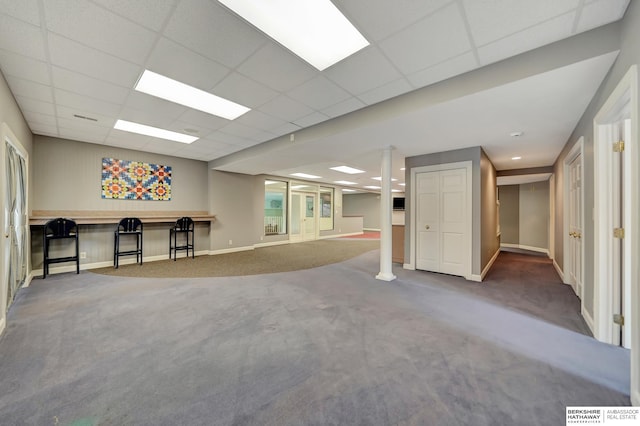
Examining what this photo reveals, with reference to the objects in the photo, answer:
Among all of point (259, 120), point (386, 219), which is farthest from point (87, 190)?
point (386, 219)

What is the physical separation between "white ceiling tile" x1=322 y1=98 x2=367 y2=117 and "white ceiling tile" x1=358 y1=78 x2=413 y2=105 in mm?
102

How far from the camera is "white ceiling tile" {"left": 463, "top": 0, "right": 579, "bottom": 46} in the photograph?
1.62 meters

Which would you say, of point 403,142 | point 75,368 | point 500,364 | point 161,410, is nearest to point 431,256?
point 403,142

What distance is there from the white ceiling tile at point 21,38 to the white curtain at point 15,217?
1.17m

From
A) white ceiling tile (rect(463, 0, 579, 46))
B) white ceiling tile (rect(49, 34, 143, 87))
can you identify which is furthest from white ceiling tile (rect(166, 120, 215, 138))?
white ceiling tile (rect(463, 0, 579, 46))

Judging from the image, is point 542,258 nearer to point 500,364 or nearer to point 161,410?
point 500,364

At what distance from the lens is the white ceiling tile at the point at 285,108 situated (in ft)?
10.1

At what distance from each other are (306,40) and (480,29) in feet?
4.31

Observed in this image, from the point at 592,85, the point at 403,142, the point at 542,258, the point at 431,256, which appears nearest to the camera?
the point at 592,85

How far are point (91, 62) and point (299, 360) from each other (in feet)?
10.6

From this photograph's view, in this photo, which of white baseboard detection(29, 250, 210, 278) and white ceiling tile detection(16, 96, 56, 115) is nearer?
white ceiling tile detection(16, 96, 56, 115)

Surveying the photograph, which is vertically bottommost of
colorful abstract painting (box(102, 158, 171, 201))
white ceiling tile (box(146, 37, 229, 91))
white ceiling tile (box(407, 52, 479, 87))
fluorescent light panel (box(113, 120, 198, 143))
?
colorful abstract painting (box(102, 158, 171, 201))

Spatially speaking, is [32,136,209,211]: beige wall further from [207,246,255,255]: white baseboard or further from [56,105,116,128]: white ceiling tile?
[207,246,255,255]: white baseboard

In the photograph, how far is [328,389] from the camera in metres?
1.61
